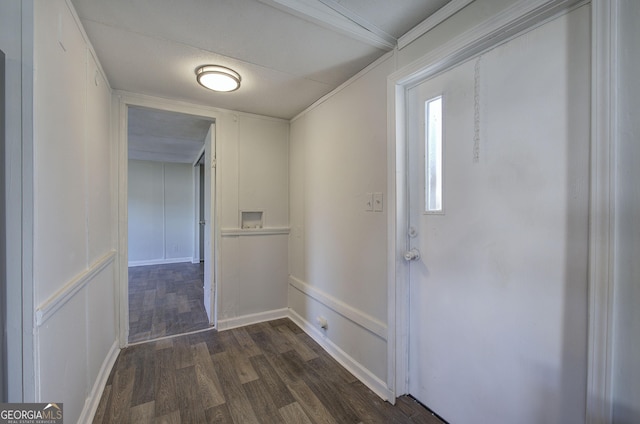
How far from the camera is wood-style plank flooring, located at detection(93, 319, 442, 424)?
1595mm

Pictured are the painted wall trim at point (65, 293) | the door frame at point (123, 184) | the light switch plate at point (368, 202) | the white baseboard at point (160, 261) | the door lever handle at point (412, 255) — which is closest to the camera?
the painted wall trim at point (65, 293)

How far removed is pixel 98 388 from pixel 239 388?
907mm

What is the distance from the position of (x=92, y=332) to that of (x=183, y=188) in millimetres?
5163

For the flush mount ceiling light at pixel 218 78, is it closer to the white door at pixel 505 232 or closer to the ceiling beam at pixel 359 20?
the ceiling beam at pixel 359 20

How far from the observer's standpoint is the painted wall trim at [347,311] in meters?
1.82

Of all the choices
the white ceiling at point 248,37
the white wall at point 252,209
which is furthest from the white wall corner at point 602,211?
the white wall at point 252,209

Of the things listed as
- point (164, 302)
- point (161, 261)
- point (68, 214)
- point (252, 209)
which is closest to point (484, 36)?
point (68, 214)

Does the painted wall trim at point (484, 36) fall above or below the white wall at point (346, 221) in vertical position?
above

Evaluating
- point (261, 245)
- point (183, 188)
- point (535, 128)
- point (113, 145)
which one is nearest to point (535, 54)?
point (535, 128)

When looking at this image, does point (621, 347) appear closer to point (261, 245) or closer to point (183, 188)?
point (261, 245)

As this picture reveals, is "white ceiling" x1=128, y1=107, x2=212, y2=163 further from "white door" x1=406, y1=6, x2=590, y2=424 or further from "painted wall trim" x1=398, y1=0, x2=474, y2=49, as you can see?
"white door" x1=406, y1=6, x2=590, y2=424

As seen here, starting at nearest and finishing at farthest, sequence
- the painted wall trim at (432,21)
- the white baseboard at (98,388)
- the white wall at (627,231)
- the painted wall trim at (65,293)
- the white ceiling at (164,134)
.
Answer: the white wall at (627,231)
the painted wall trim at (65,293)
the painted wall trim at (432,21)
the white baseboard at (98,388)
the white ceiling at (164,134)

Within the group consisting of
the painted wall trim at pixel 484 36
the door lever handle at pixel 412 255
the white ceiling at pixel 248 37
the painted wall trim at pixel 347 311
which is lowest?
the painted wall trim at pixel 347 311

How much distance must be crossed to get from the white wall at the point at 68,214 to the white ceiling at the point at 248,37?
0.19m
